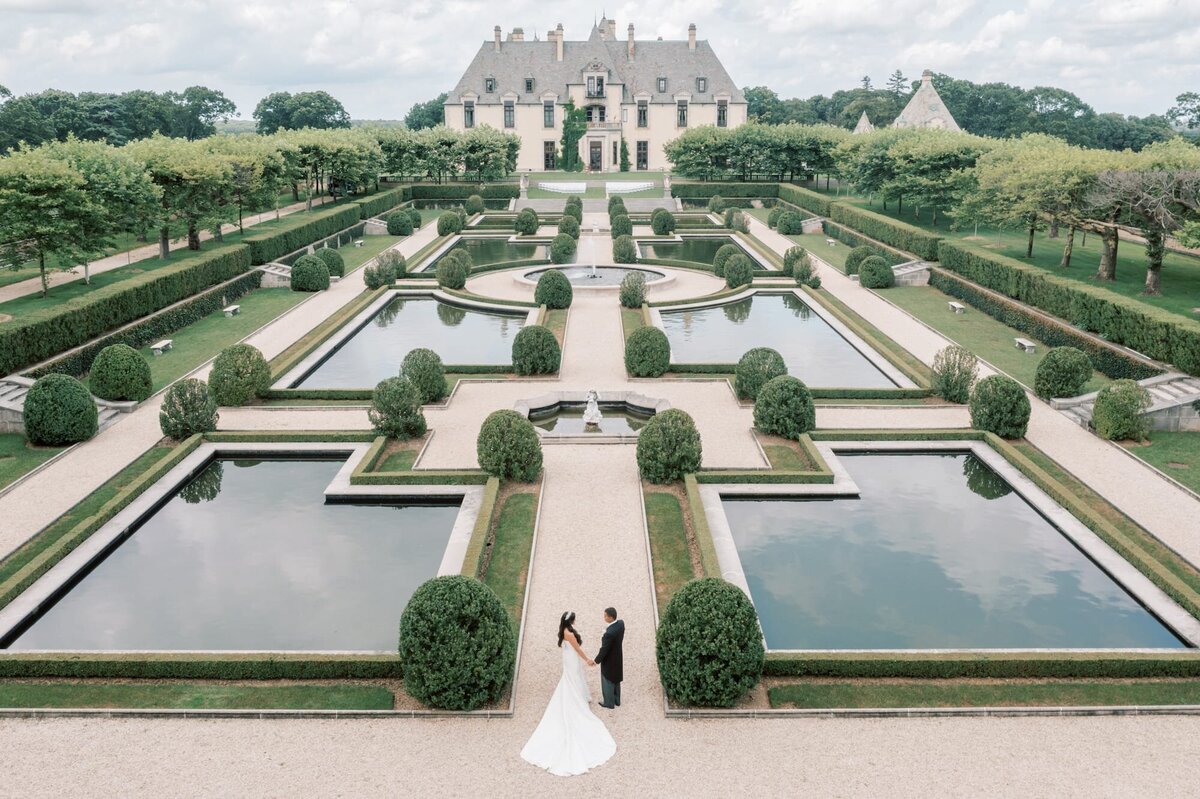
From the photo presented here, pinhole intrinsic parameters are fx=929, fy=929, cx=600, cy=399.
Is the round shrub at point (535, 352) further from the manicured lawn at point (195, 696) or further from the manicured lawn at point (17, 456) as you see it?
the manicured lawn at point (195, 696)

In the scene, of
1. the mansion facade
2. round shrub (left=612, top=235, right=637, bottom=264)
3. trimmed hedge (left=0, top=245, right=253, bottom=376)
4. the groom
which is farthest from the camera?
the mansion facade

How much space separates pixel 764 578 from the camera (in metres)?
13.5

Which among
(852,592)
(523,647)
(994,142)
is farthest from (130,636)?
(994,142)

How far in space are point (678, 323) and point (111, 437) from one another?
16.9m

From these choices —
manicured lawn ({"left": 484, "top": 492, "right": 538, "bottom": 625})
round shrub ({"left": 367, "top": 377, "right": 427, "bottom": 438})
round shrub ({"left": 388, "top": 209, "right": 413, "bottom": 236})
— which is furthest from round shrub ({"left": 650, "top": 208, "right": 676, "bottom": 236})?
manicured lawn ({"left": 484, "top": 492, "right": 538, "bottom": 625})

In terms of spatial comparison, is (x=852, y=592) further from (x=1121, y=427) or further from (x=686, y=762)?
(x=1121, y=427)

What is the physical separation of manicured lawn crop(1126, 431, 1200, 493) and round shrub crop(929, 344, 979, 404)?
3.74 metres

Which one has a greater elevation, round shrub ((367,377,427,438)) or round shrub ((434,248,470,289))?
round shrub ((434,248,470,289))

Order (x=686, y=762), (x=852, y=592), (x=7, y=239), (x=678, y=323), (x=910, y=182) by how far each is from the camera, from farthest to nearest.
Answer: (x=910, y=182) → (x=678, y=323) → (x=7, y=239) → (x=852, y=592) → (x=686, y=762)

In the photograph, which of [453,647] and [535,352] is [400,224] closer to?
[535,352]

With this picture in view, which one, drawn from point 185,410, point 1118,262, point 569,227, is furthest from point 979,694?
point 569,227

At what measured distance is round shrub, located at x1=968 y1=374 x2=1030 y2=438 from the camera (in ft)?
60.9

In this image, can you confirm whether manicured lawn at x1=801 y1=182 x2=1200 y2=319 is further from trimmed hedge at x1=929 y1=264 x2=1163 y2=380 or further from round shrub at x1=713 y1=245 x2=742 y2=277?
round shrub at x1=713 y1=245 x2=742 y2=277

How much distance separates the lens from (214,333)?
2819 cm
